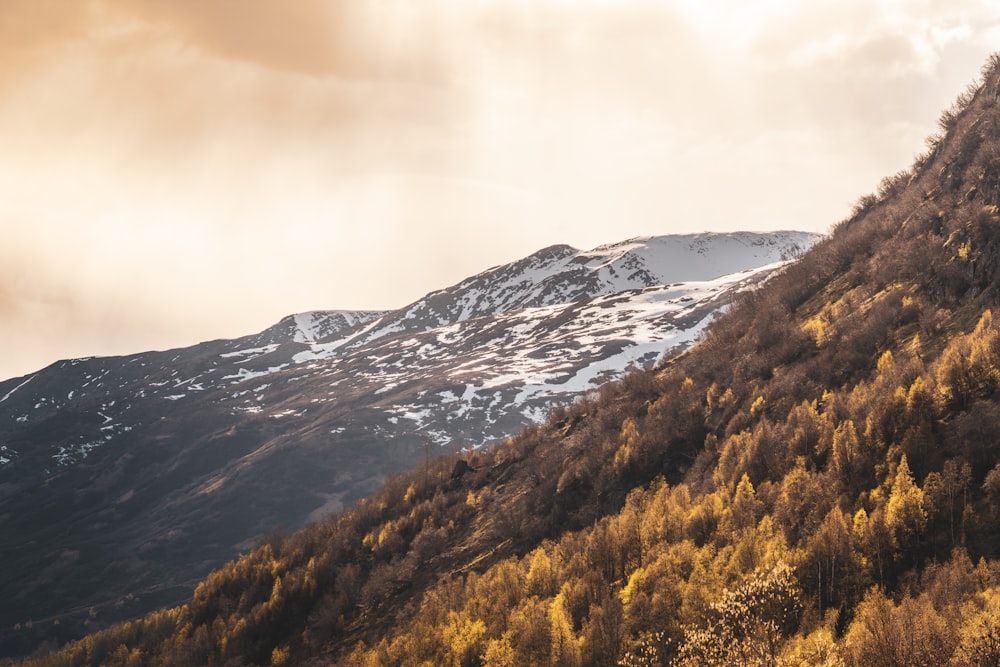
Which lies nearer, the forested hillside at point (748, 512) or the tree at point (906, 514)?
the forested hillside at point (748, 512)

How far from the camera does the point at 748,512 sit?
257 ft

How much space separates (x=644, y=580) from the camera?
3051 inches

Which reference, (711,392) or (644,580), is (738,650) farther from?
(711,392)

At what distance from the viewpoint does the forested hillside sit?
60.9 m

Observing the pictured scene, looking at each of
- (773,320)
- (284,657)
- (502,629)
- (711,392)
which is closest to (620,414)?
(711,392)

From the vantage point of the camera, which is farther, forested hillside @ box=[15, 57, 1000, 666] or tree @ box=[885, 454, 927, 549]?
tree @ box=[885, 454, 927, 549]

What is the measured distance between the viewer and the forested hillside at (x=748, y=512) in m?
60.9

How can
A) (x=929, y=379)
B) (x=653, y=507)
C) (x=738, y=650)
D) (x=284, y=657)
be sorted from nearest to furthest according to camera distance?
(x=738, y=650) → (x=929, y=379) → (x=653, y=507) → (x=284, y=657)

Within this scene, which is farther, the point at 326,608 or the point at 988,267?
the point at 326,608

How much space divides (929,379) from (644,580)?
36.3 m

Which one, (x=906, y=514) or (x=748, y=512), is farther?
(x=748, y=512)

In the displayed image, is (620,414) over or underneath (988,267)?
underneath

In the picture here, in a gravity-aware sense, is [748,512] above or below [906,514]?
below

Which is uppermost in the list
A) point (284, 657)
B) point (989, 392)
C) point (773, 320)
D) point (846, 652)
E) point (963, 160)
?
point (963, 160)
